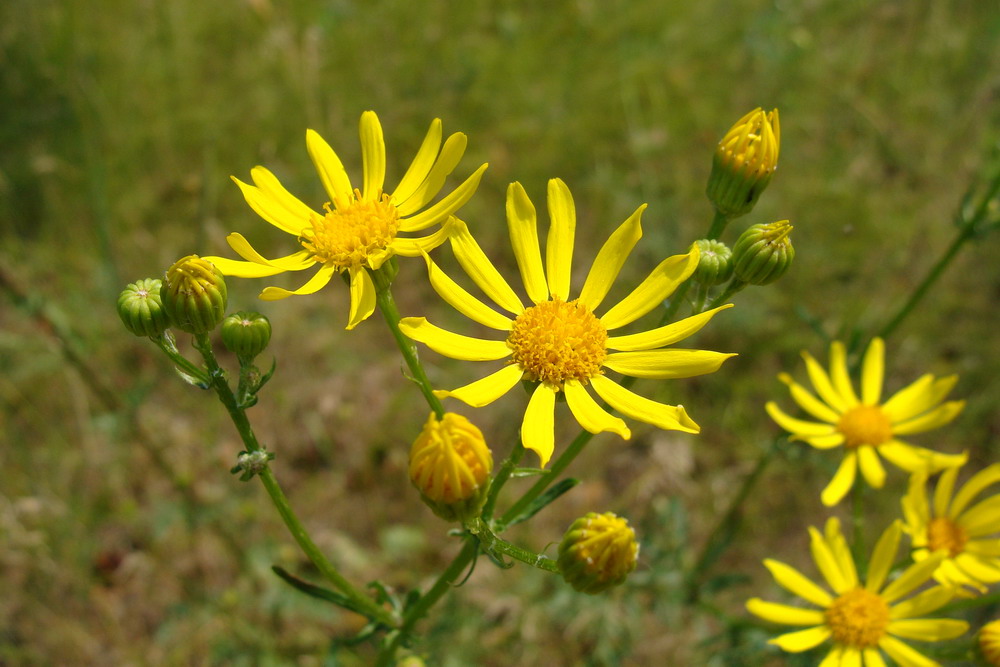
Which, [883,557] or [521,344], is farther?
[883,557]

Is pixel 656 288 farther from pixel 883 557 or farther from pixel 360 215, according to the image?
pixel 883 557

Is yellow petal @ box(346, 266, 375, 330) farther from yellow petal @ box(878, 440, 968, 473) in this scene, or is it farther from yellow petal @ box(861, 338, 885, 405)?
yellow petal @ box(861, 338, 885, 405)

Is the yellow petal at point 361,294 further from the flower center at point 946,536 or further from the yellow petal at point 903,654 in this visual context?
the flower center at point 946,536

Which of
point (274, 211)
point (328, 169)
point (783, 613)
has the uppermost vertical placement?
point (328, 169)

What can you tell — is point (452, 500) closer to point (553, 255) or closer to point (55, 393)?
point (553, 255)

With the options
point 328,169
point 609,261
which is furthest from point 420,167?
point 609,261

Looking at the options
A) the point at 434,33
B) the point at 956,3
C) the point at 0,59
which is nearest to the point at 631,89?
the point at 434,33
